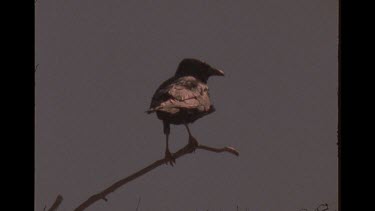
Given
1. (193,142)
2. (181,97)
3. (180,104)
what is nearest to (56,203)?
(193,142)

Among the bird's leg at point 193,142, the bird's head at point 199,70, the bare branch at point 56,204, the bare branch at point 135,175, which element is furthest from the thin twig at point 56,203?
the bird's head at point 199,70

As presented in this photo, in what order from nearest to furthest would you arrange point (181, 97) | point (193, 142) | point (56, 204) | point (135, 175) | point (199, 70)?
point (56, 204)
point (135, 175)
point (193, 142)
point (181, 97)
point (199, 70)

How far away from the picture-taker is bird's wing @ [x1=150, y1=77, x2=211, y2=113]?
21.5 ft

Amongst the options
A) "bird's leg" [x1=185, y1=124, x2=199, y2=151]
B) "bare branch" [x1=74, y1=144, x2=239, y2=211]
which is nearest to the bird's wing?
"bird's leg" [x1=185, y1=124, x2=199, y2=151]

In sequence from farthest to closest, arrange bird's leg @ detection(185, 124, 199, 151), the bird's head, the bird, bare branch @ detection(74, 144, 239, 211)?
the bird's head < the bird < bird's leg @ detection(185, 124, 199, 151) < bare branch @ detection(74, 144, 239, 211)

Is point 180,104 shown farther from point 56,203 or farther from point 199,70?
point 56,203

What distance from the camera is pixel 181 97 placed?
272 inches

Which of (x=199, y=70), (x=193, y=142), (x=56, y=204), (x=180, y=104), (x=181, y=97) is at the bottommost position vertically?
(x=56, y=204)

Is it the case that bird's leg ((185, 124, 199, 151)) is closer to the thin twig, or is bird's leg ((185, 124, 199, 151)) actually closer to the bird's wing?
the bird's wing
